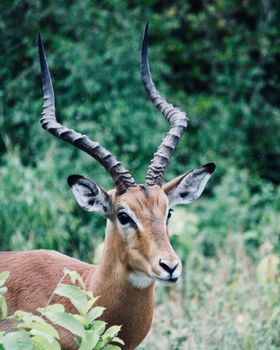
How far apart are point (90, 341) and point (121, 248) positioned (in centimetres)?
131

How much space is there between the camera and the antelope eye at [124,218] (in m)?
4.79

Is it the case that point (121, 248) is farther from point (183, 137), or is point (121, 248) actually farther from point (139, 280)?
point (183, 137)

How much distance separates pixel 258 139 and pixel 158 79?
1.74 metres

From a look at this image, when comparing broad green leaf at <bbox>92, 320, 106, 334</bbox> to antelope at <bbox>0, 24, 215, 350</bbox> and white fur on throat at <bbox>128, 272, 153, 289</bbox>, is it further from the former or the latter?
white fur on throat at <bbox>128, 272, 153, 289</bbox>

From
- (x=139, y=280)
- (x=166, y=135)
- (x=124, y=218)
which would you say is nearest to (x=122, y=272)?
(x=139, y=280)

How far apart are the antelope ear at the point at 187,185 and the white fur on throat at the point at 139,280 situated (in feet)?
1.77

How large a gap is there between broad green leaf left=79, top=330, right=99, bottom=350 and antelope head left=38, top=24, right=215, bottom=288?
2.95 ft

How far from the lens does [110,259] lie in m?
4.92

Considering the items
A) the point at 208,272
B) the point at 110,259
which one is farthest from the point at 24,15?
the point at 110,259

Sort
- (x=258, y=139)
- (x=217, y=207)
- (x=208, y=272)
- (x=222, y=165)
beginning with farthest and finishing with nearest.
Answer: (x=258, y=139), (x=222, y=165), (x=217, y=207), (x=208, y=272)

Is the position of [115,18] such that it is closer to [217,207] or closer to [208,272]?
[217,207]

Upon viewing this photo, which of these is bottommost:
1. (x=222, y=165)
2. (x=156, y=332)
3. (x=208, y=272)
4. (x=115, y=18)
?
(x=156, y=332)

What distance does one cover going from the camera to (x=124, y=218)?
15.8ft

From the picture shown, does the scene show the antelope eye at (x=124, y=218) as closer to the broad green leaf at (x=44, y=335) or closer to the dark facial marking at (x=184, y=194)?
the dark facial marking at (x=184, y=194)
